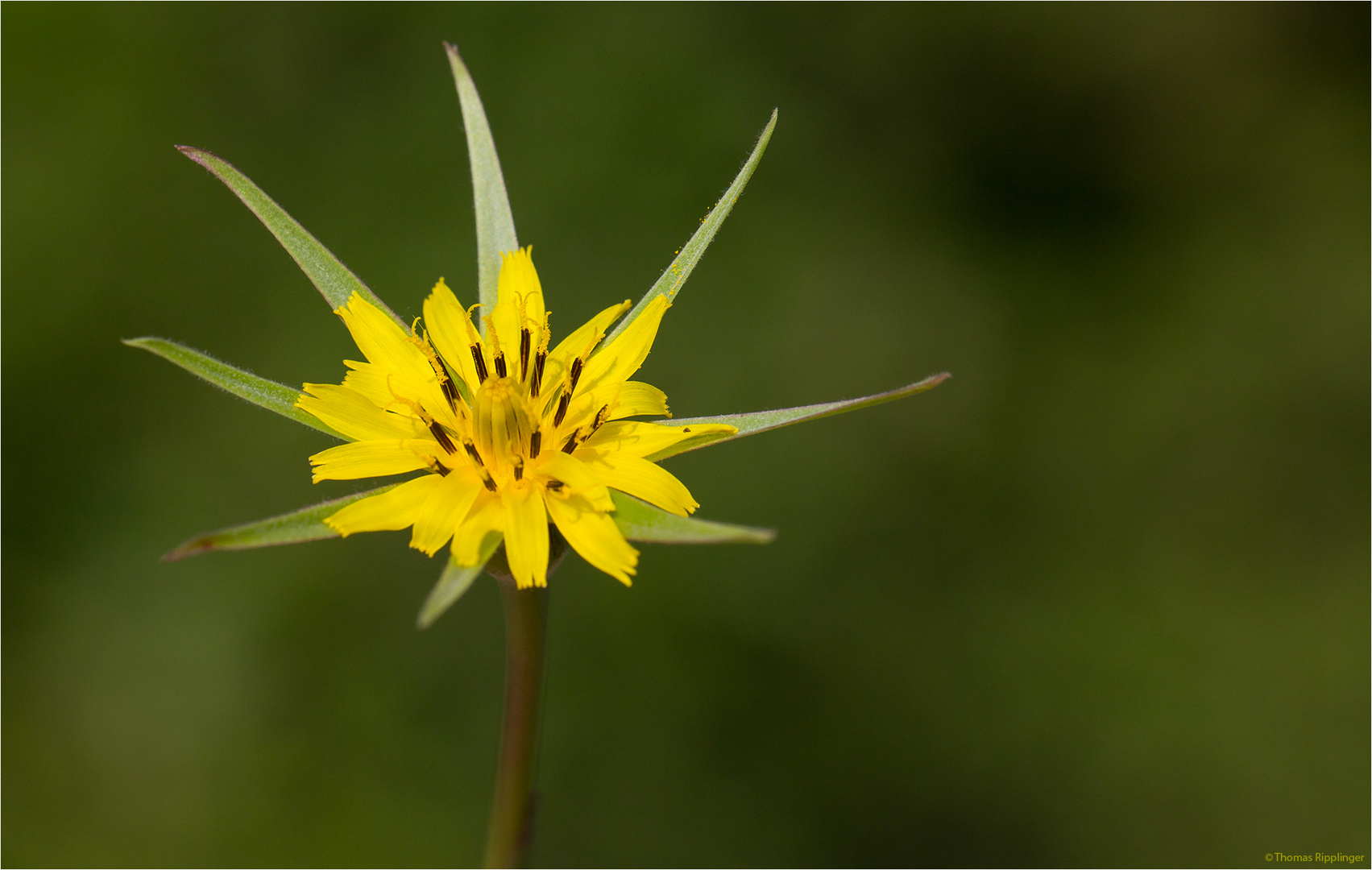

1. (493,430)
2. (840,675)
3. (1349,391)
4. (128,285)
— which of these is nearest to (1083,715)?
(840,675)

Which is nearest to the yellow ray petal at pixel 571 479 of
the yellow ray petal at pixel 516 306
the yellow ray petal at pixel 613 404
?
the yellow ray petal at pixel 613 404

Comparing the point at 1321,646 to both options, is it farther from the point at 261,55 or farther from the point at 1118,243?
the point at 261,55

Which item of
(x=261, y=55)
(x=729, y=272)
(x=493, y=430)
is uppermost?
(x=261, y=55)

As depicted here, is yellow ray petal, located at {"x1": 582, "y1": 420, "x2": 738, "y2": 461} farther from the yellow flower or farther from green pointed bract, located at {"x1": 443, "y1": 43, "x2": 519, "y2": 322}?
green pointed bract, located at {"x1": 443, "y1": 43, "x2": 519, "y2": 322}

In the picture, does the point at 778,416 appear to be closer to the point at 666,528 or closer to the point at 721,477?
the point at 666,528

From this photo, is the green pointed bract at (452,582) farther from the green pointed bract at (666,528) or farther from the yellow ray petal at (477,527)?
the green pointed bract at (666,528)

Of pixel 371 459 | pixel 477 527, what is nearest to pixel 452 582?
pixel 477 527
